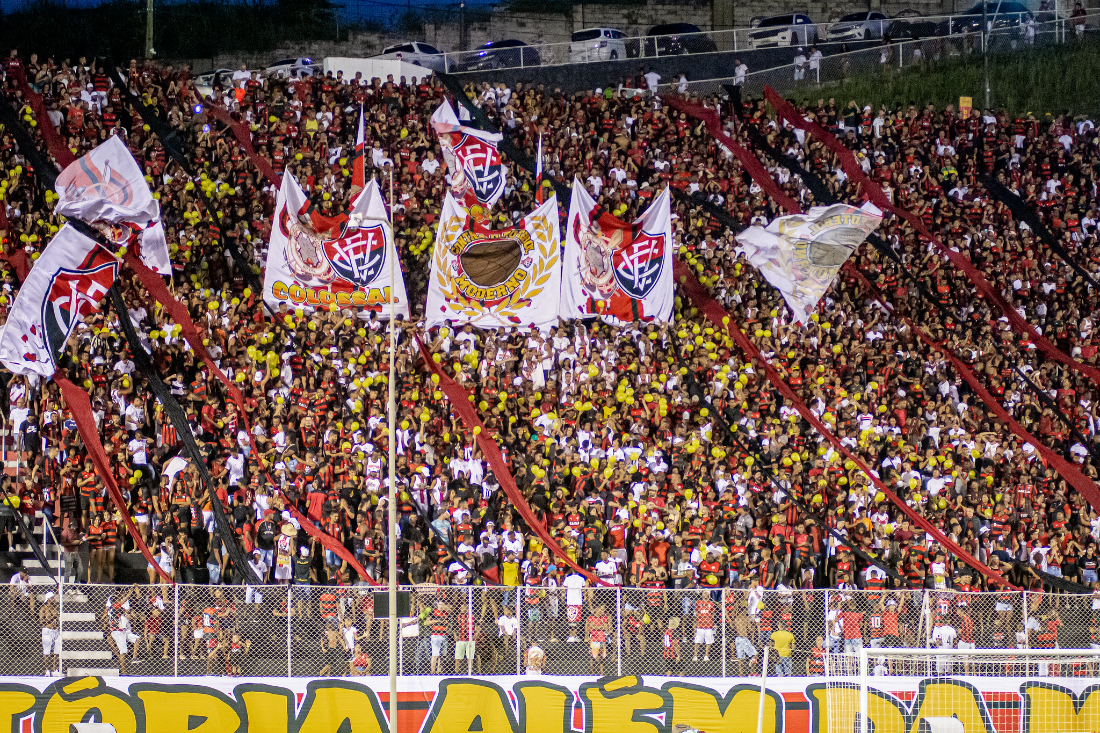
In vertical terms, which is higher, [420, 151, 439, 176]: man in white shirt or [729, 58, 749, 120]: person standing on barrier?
[729, 58, 749, 120]: person standing on barrier

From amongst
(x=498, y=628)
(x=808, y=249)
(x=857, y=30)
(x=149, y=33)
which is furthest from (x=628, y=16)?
(x=498, y=628)

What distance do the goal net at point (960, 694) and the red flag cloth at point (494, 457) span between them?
3.56m

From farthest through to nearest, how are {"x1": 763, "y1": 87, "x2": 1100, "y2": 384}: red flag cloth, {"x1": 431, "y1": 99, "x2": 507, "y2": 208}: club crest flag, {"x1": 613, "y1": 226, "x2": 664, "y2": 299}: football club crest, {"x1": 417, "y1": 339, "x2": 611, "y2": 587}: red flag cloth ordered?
{"x1": 763, "y1": 87, "x2": 1100, "y2": 384}: red flag cloth < {"x1": 431, "y1": 99, "x2": 507, "y2": 208}: club crest flag < {"x1": 613, "y1": 226, "x2": 664, "y2": 299}: football club crest < {"x1": 417, "y1": 339, "x2": 611, "y2": 587}: red flag cloth

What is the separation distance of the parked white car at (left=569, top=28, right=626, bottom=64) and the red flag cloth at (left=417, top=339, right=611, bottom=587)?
16.4 m

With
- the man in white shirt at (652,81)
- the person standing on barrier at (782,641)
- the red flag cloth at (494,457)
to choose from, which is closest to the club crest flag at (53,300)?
the red flag cloth at (494,457)

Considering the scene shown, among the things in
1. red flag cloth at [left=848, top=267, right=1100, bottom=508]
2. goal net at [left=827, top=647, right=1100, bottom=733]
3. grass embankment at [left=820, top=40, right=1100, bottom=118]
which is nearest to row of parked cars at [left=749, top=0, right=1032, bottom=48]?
grass embankment at [left=820, top=40, right=1100, bottom=118]

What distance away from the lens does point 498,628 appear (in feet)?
55.1

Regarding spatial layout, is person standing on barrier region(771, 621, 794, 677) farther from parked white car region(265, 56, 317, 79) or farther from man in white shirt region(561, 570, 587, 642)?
parked white car region(265, 56, 317, 79)

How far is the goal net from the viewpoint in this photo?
16.5m

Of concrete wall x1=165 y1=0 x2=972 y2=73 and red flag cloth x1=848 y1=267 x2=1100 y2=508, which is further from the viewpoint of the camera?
concrete wall x1=165 y1=0 x2=972 y2=73

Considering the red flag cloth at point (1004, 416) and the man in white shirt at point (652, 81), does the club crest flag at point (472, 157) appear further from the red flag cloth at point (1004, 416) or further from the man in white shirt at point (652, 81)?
the man in white shirt at point (652, 81)

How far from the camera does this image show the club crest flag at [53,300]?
19188mm

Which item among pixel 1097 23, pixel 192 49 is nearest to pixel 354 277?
pixel 192 49

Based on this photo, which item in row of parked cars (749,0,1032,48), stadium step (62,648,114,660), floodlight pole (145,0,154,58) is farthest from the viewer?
row of parked cars (749,0,1032,48)
